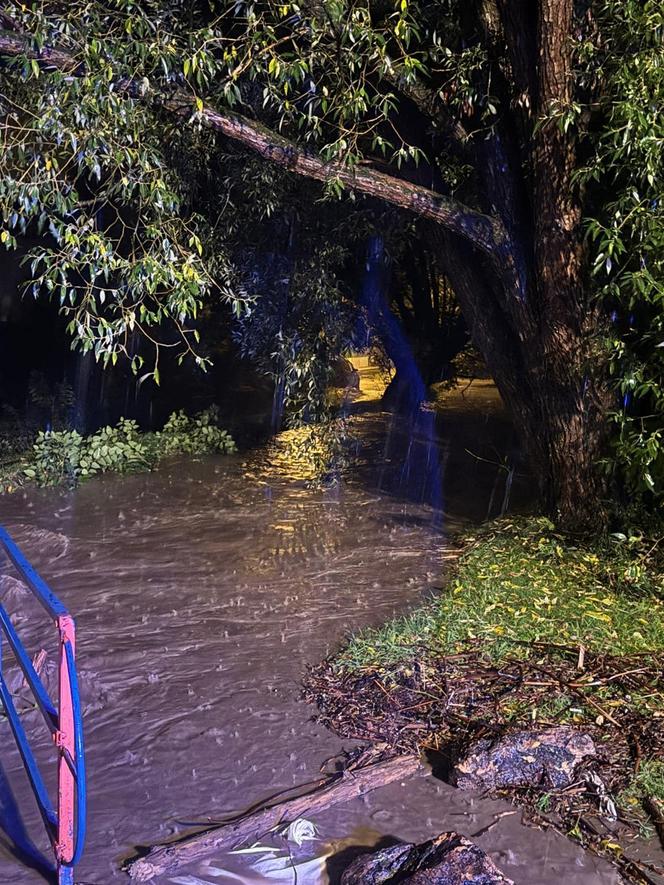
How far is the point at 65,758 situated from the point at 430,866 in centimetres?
135

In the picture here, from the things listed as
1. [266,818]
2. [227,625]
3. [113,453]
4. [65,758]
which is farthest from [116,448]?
[65,758]

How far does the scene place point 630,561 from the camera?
7027 millimetres

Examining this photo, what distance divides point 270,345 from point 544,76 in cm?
413

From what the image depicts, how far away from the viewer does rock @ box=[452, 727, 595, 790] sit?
4.10 m

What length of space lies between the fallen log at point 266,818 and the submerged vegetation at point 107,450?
6.85 metres

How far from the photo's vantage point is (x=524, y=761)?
4.15 metres

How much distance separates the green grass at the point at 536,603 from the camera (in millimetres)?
5660

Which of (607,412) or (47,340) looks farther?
(47,340)

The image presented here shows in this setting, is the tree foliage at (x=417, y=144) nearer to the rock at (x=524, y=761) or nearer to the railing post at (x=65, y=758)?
the rock at (x=524, y=761)

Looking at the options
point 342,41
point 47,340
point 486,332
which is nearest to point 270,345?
point 486,332

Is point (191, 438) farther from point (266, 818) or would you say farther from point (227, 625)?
point (266, 818)

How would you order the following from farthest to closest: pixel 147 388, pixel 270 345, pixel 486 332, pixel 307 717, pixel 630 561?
pixel 147 388 < pixel 270 345 < pixel 486 332 < pixel 630 561 < pixel 307 717

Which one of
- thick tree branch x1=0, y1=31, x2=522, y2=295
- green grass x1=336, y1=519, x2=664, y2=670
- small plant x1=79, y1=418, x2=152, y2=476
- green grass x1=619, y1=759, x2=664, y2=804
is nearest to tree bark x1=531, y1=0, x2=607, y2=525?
thick tree branch x1=0, y1=31, x2=522, y2=295

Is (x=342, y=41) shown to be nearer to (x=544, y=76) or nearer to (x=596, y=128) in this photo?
(x=544, y=76)
